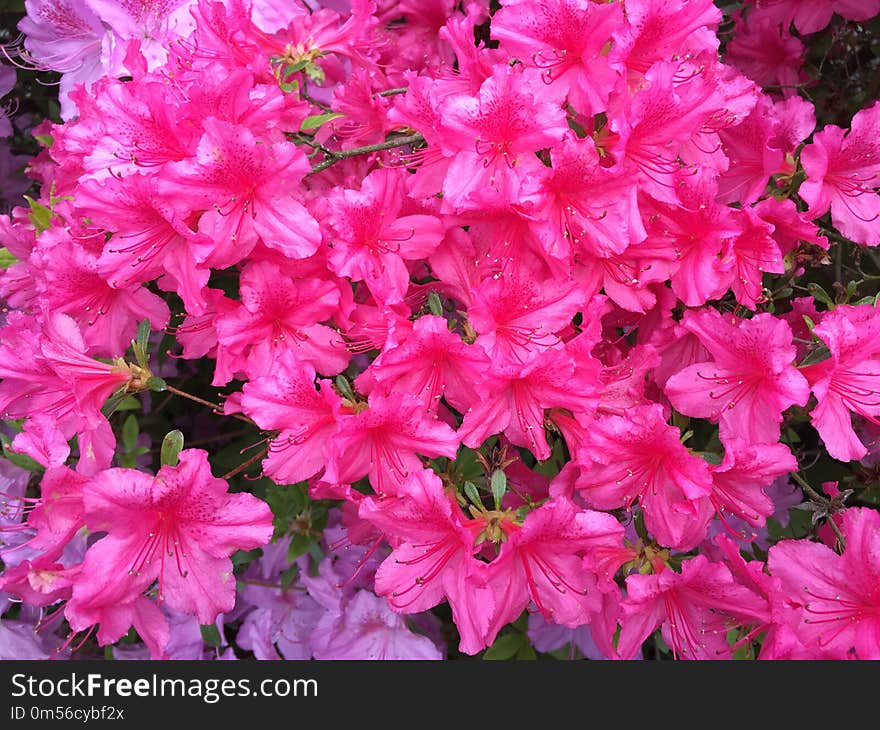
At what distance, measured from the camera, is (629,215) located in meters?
1.22

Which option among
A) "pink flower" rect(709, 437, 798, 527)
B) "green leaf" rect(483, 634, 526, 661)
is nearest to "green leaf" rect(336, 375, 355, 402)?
"pink flower" rect(709, 437, 798, 527)

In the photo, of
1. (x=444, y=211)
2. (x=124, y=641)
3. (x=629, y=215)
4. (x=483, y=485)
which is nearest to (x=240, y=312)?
(x=444, y=211)

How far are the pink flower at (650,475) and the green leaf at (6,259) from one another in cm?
112

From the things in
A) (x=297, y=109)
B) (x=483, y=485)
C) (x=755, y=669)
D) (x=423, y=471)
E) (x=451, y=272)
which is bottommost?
(x=755, y=669)

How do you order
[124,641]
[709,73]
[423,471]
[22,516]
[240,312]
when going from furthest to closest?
[124,641] → [22,516] → [709,73] → [240,312] → [423,471]

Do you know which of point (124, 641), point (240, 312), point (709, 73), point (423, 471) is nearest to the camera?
point (423, 471)

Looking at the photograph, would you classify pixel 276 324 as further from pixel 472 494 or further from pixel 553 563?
pixel 553 563

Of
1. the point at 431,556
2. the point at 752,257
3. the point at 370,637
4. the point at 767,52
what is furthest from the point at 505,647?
the point at 767,52

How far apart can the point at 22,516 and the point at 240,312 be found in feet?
2.40

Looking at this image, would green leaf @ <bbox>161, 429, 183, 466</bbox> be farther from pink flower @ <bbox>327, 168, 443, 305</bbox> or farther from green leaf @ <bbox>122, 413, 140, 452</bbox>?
green leaf @ <bbox>122, 413, 140, 452</bbox>

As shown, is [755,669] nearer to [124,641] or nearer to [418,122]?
[418,122]

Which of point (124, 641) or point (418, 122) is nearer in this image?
point (418, 122)

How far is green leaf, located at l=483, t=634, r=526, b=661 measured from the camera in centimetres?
175

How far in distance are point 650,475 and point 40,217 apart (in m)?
1.16
